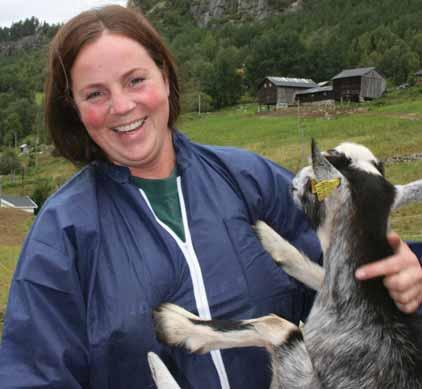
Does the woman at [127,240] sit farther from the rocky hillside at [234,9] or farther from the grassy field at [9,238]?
the rocky hillside at [234,9]

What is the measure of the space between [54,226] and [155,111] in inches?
30.9

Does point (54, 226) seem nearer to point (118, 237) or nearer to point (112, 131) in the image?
point (118, 237)

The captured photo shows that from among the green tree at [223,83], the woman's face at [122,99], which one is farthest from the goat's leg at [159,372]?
the green tree at [223,83]

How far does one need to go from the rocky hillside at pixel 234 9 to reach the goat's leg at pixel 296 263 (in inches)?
7382

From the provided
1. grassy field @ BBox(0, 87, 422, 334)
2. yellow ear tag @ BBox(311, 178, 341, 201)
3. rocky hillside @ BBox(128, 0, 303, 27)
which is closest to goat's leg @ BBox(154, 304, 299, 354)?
yellow ear tag @ BBox(311, 178, 341, 201)

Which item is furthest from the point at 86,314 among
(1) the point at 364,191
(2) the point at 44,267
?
(1) the point at 364,191

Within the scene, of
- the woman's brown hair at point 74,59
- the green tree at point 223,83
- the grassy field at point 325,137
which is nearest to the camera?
the woman's brown hair at point 74,59

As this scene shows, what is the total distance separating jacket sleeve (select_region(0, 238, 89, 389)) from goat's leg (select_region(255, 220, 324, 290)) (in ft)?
4.52

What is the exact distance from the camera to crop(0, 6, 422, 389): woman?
2.35 meters

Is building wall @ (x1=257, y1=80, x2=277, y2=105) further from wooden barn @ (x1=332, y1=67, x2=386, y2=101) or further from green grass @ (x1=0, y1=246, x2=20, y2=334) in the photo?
green grass @ (x1=0, y1=246, x2=20, y2=334)

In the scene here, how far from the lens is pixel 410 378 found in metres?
2.91

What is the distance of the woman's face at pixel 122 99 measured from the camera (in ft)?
8.49

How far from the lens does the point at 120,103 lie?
2629 millimetres

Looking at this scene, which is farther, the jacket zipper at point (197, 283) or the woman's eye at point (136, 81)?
the woman's eye at point (136, 81)
